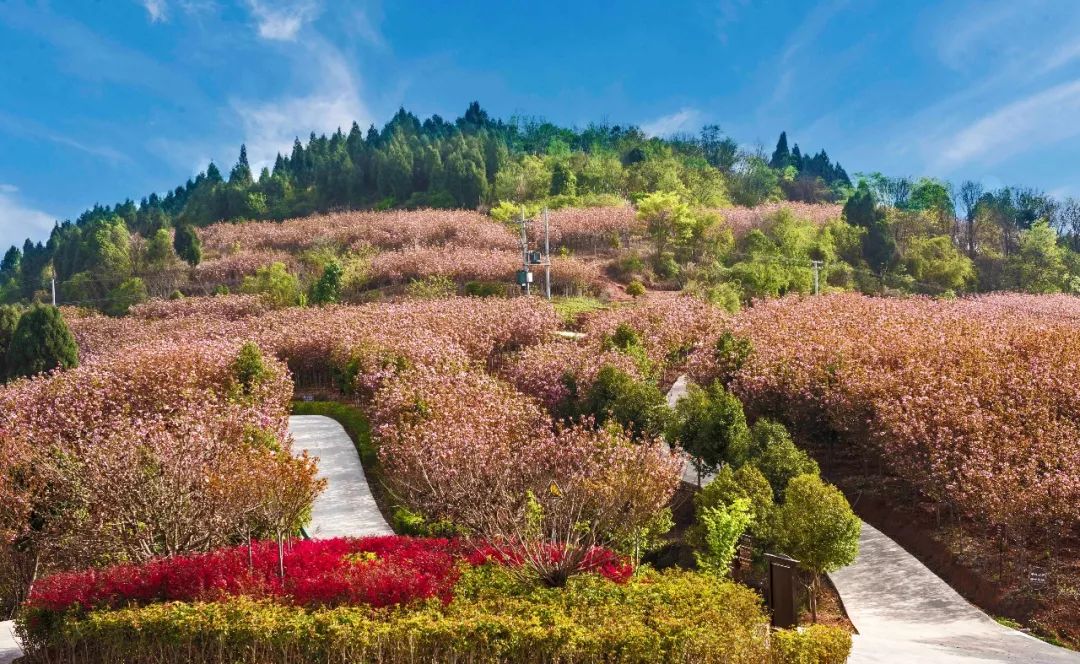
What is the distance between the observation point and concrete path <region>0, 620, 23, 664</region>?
10055 millimetres

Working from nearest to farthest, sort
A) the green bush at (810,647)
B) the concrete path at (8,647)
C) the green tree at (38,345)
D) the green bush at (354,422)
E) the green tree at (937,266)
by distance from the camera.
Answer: the green bush at (810,647) → the concrete path at (8,647) → the green bush at (354,422) → the green tree at (38,345) → the green tree at (937,266)

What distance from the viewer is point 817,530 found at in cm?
1191

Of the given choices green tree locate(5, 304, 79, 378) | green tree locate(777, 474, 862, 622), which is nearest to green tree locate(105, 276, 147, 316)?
green tree locate(5, 304, 79, 378)

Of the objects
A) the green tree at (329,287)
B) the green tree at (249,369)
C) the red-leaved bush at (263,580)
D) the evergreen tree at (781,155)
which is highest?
the evergreen tree at (781,155)

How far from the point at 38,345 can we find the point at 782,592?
25.4 m

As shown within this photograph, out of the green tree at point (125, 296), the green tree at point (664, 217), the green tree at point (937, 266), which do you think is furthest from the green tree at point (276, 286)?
the green tree at point (937, 266)

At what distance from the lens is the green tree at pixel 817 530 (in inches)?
468

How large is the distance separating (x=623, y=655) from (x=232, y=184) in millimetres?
80190

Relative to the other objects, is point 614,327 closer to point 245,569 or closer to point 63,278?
point 245,569

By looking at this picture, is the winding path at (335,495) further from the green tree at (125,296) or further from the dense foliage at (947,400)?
the green tree at (125,296)

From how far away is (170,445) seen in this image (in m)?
12.3

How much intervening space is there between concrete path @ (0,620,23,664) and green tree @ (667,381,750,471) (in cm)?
1054

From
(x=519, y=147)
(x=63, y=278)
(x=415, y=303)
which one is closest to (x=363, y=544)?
(x=415, y=303)

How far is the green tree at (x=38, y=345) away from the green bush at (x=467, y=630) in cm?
1989
